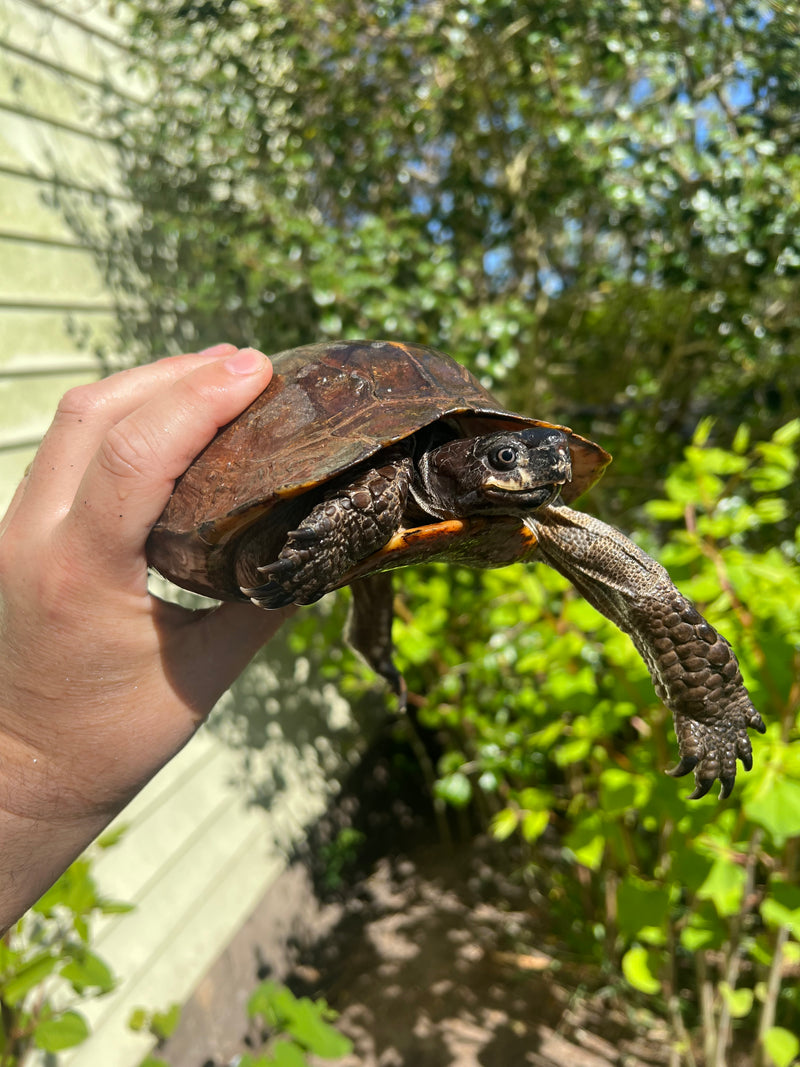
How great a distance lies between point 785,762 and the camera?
1554mm

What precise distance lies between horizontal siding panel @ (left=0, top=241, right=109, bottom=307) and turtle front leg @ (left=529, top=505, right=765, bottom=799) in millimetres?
2552

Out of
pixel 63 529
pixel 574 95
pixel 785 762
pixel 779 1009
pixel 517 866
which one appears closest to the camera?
pixel 63 529

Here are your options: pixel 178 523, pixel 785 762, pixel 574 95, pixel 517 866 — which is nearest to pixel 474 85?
pixel 574 95

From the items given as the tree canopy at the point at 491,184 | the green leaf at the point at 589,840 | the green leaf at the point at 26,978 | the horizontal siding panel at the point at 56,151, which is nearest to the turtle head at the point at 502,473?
the green leaf at the point at 589,840

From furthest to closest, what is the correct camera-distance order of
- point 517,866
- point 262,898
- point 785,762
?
point 517,866 < point 262,898 < point 785,762

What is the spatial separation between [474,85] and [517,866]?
4312mm

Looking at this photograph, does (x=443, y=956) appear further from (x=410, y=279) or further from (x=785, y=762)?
(x=410, y=279)

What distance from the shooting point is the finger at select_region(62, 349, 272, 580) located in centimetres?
136

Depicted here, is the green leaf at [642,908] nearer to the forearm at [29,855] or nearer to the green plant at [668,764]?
the green plant at [668,764]

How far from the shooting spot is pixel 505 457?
4.35 ft

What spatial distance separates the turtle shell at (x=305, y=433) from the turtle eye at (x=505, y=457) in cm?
13

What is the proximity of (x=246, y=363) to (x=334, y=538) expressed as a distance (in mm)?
459

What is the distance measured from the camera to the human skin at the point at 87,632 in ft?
4.53

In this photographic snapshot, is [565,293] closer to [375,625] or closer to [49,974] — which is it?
[375,625]
